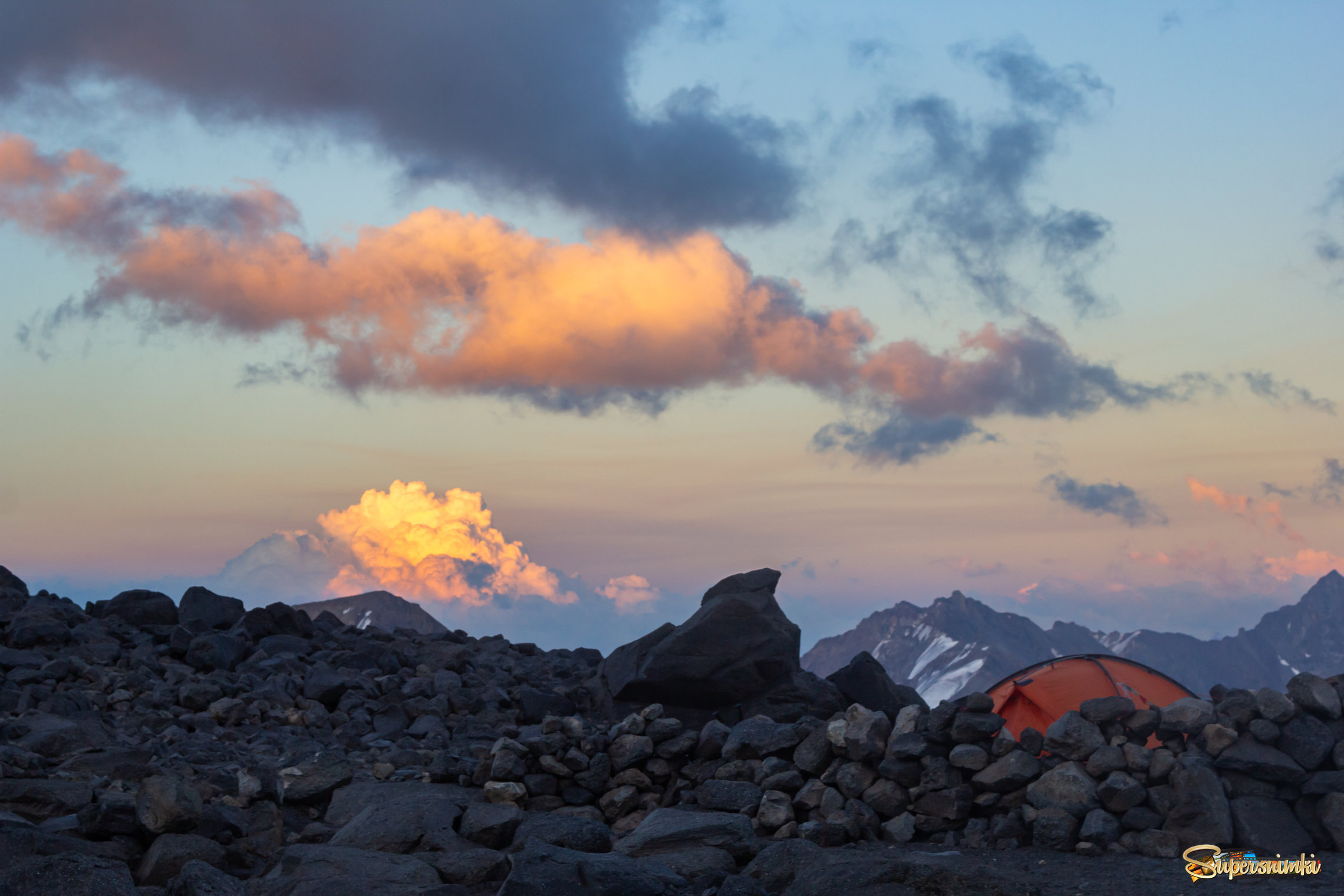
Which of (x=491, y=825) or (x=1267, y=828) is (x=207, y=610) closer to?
(x=491, y=825)

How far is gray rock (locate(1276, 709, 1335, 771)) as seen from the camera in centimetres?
1252

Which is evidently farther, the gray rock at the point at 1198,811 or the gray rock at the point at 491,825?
the gray rock at the point at 491,825

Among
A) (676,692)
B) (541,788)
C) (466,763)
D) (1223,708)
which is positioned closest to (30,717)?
(466,763)

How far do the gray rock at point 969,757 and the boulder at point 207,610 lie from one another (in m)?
18.2

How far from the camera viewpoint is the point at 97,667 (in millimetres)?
20469

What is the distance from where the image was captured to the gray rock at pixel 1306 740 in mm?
12523

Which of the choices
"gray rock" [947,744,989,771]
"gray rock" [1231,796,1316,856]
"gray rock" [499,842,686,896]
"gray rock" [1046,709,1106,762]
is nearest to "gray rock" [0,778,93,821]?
"gray rock" [499,842,686,896]

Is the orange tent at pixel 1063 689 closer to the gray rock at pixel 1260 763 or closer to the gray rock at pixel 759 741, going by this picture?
the gray rock at pixel 759 741

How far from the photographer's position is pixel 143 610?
2491cm

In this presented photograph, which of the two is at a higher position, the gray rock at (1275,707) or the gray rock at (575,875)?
the gray rock at (1275,707)

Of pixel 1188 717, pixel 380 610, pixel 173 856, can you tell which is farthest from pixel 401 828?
pixel 380 610

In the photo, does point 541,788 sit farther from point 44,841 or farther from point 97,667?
point 97,667

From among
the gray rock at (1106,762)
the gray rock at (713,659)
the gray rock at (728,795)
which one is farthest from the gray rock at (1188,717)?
the gray rock at (713,659)

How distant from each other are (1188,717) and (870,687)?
7.95m
